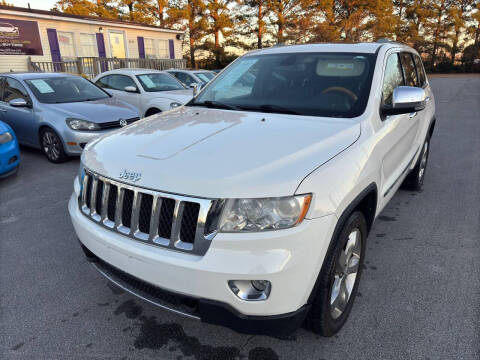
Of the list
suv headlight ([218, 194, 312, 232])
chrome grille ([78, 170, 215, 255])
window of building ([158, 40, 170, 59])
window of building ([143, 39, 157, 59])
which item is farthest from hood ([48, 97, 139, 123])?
window of building ([158, 40, 170, 59])

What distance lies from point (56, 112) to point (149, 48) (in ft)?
60.9

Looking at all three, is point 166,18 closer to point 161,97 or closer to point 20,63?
point 20,63

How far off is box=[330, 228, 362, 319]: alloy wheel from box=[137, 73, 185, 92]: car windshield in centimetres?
738

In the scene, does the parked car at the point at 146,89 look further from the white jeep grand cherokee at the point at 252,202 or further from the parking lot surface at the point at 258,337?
the white jeep grand cherokee at the point at 252,202

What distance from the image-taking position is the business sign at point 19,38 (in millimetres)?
15609

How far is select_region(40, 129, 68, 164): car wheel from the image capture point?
20.0ft

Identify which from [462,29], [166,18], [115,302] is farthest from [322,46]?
[462,29]

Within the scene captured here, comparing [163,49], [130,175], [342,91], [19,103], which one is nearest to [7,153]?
[19,103]

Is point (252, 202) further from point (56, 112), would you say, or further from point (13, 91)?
point (13, 91)

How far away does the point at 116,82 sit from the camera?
9.09m

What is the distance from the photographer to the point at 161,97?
26.9ft

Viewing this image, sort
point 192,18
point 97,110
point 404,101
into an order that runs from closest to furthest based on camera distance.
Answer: point 404,101
point 97,110
point 192,18

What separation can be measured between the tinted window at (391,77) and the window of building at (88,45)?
19.3 meters

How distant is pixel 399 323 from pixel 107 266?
6.30 ft
